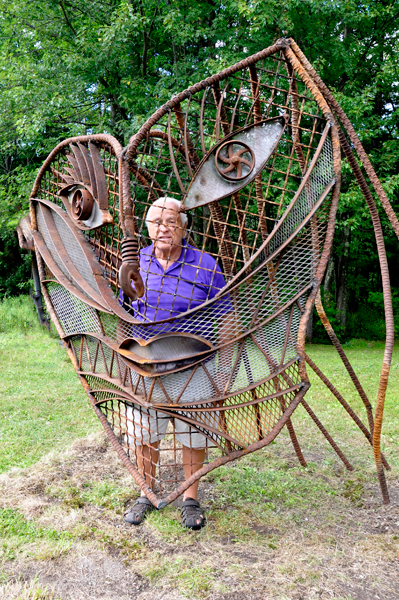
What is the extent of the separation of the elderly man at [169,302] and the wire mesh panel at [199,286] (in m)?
0.01

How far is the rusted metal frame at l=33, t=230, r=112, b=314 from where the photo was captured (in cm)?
229

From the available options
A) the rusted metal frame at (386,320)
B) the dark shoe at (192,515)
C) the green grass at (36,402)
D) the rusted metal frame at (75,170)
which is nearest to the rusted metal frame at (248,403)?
the rusted metal frame at (386,320)

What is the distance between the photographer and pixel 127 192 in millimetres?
1928

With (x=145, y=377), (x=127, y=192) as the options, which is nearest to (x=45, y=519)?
(x=145, y=377)

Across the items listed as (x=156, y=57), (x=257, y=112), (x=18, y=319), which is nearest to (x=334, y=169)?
(x=257, y=112)

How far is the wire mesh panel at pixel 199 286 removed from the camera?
1.93 m

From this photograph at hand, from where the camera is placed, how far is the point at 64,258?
98.7 inches

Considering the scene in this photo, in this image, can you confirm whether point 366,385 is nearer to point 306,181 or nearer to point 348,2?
point 306,181

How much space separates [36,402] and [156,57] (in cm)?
732

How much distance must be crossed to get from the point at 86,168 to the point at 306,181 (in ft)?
3.61

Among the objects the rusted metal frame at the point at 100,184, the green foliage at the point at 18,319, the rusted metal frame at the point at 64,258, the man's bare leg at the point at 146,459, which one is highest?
the rusted metal frame at the point at 100,184

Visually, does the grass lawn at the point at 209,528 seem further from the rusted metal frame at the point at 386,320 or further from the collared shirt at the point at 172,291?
the collared shirt at the point at 172,291

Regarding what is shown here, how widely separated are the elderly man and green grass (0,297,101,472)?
1204 mm

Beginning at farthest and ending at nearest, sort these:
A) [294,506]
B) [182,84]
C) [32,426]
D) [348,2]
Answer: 1. [182,84]
2. [348,2]
3. [32,426]
4. [294,506]
